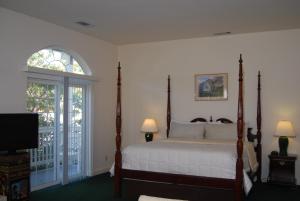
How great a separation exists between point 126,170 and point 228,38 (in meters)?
3.15

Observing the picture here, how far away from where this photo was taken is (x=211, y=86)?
19.6 feet

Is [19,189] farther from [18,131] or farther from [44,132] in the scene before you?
[44,132]

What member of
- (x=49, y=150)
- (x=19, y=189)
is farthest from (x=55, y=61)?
(x=19, y=189)

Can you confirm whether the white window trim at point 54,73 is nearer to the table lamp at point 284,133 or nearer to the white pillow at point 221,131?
the white pillow at point 221,131

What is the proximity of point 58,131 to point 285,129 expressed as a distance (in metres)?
3.77

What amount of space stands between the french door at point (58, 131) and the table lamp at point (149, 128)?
45.5 inches

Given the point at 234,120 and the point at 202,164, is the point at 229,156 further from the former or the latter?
the point at 234,120

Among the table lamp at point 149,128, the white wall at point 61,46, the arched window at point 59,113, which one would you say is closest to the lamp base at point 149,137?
the table lamp at point 149,128

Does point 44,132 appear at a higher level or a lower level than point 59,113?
lower

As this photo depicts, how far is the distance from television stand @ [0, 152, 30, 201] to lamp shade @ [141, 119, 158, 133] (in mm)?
2457

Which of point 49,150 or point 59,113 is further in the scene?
point 59,113

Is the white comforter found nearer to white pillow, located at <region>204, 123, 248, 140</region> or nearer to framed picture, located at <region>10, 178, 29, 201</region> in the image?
white pillow, located at <region>204, 123, 248, 140</region>

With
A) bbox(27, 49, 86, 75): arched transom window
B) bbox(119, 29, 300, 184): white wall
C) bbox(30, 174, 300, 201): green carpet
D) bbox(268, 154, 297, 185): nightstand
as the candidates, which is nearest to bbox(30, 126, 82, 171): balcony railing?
bbox(30, 174, 300, 201): green carpet

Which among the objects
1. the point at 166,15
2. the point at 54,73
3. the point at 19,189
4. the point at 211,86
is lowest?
the point at 19,189
